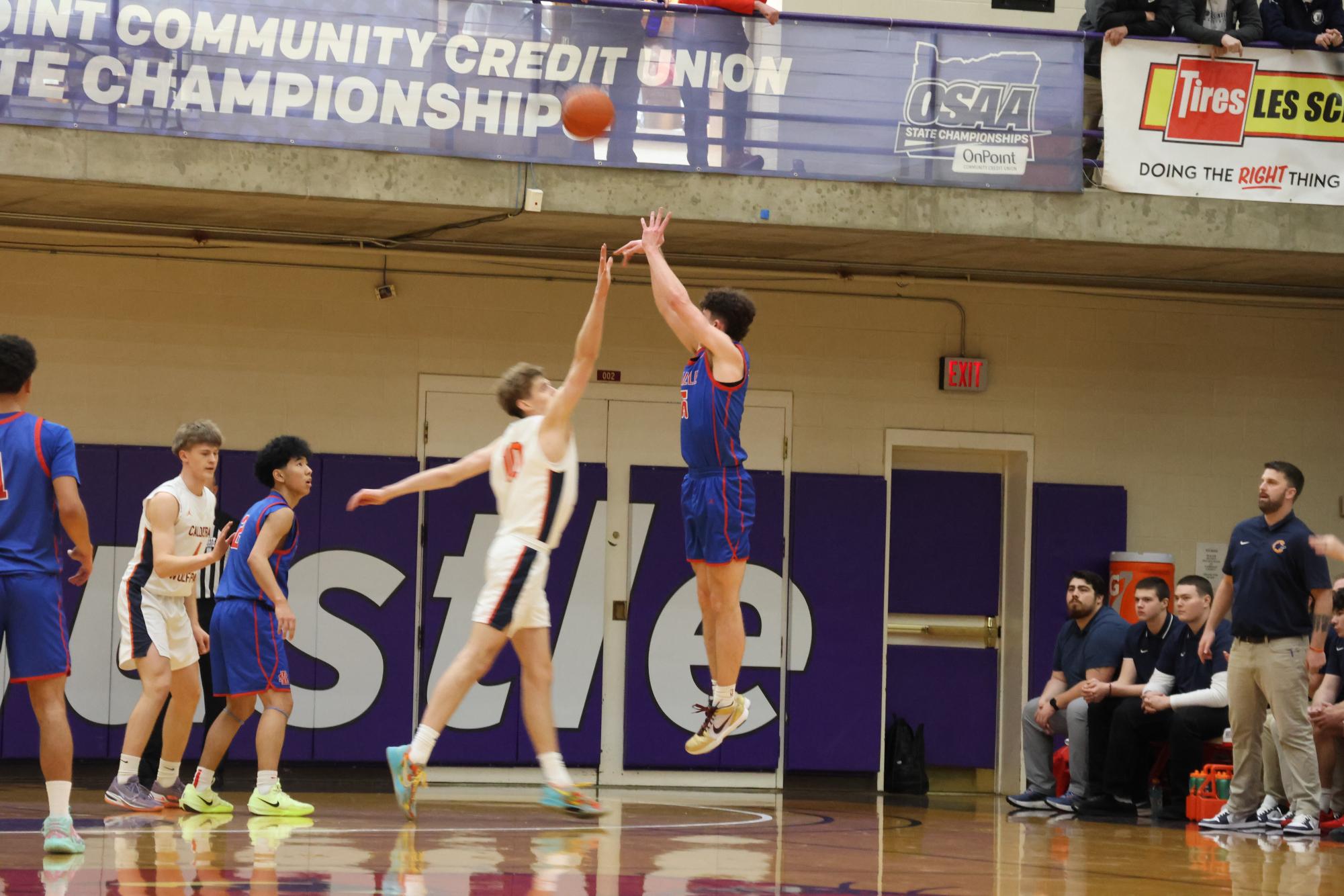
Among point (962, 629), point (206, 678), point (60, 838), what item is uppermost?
point (962, 629)

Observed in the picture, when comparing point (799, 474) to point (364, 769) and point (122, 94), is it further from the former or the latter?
point (122, 94)

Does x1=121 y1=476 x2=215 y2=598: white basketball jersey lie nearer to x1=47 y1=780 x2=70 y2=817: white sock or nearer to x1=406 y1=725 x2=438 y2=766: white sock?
x1=47 y1=780 x2=70 y2=817: white sock

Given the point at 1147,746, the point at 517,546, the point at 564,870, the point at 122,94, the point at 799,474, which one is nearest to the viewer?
the point at 564,870

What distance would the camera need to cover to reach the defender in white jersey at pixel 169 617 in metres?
8.25

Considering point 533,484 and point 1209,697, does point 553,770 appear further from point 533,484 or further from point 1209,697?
point 1209,697

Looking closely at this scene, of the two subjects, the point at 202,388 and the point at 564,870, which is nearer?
the point at 564,870

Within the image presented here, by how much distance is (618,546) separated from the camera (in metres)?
12.0

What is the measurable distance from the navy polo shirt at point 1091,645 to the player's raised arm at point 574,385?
5098 mm

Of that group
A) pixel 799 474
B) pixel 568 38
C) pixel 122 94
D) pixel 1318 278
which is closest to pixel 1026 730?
pixel 799 474

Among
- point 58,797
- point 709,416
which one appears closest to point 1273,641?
point 709,416

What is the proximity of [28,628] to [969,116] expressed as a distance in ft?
21.6

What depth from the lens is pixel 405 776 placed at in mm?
6504

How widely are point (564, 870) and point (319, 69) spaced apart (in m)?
5.50

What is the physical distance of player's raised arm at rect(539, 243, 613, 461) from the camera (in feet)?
21.4
